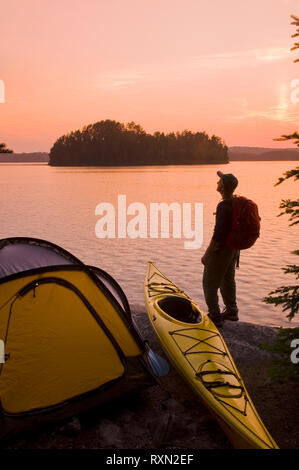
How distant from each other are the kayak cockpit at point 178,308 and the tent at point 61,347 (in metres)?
1.45

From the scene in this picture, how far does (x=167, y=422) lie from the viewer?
457 cm

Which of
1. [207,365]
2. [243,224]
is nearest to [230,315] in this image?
[243,224]

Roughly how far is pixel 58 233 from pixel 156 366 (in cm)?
1879

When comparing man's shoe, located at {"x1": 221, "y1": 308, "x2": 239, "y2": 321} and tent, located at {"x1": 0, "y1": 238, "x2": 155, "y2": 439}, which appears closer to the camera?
tent, located at {"x1": 0, "y1": 238, "x2": 155, "y2": 439}

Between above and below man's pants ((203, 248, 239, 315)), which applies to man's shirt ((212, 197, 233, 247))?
above

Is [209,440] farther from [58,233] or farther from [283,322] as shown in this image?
[58,233]

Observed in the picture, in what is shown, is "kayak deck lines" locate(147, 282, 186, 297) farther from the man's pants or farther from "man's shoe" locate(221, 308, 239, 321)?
"man's shoe" locate(221, 308, 239, 321)

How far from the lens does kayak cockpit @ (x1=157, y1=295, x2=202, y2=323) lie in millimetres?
6875

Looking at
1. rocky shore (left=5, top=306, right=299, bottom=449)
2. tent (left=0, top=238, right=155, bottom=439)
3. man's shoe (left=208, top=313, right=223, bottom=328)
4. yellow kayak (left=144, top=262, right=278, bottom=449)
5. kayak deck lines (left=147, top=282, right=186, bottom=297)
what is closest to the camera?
yellow kayak (left=144, top=262, right=278, bottom=449)

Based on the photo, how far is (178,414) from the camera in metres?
5.05

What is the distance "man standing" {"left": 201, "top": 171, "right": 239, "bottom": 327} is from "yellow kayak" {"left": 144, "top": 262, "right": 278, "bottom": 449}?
0.56 meters

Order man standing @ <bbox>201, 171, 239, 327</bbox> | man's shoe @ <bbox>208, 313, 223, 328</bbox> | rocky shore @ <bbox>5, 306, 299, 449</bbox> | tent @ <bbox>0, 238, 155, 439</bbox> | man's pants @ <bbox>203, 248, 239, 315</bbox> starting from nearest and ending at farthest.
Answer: rocky shore @ <bbox>5, 306, 299, 449</bbox>, tent @ <bbox>0, 238, 155, 439</bbox>, man standing @ <bbox>201, 171, 239, 327</bbox>, man's pants @ <bbox>203, 248, 239, 315</bbox>, man's shoe @ <bbox>208, 313, 223, 328</bbox>

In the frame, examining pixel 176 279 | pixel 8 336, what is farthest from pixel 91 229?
pixel 8 336

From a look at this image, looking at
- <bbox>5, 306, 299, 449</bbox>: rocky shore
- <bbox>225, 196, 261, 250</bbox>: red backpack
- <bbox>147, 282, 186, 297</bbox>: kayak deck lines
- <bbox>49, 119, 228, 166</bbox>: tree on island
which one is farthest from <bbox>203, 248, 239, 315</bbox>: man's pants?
<bbox>49, 119, 228, 166</bbox>: tree on island
